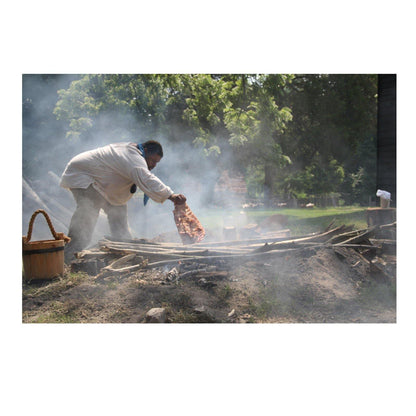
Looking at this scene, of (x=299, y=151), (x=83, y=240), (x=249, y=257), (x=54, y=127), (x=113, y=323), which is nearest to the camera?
(x=113, y=323)

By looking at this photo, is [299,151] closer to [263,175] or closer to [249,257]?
[263,175]

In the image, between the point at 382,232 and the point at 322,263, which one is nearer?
the point at 322,263

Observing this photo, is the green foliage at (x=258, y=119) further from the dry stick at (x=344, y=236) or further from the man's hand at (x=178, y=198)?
the man's hand at (x=178, y=198)

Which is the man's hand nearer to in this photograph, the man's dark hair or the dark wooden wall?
the man's dark hair

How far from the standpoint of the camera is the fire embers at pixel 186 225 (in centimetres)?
375

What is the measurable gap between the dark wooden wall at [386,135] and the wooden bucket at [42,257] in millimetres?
3768

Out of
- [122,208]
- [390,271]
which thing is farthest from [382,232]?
[122,208]

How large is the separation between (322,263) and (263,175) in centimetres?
167

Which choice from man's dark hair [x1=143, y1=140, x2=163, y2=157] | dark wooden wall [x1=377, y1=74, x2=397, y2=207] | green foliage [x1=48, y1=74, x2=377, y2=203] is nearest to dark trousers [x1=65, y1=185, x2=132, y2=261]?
man's dark hair [x1=143, y1=140, x2=163, y2=157]

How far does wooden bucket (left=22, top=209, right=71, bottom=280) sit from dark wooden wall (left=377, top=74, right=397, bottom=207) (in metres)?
3.77

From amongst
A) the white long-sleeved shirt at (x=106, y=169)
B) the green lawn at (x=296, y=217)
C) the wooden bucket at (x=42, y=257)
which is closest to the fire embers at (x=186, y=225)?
the white long-sleeved shirt at (x=106, y=169)

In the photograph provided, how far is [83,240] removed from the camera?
13.2 ft

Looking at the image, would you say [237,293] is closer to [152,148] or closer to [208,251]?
[208,251]
